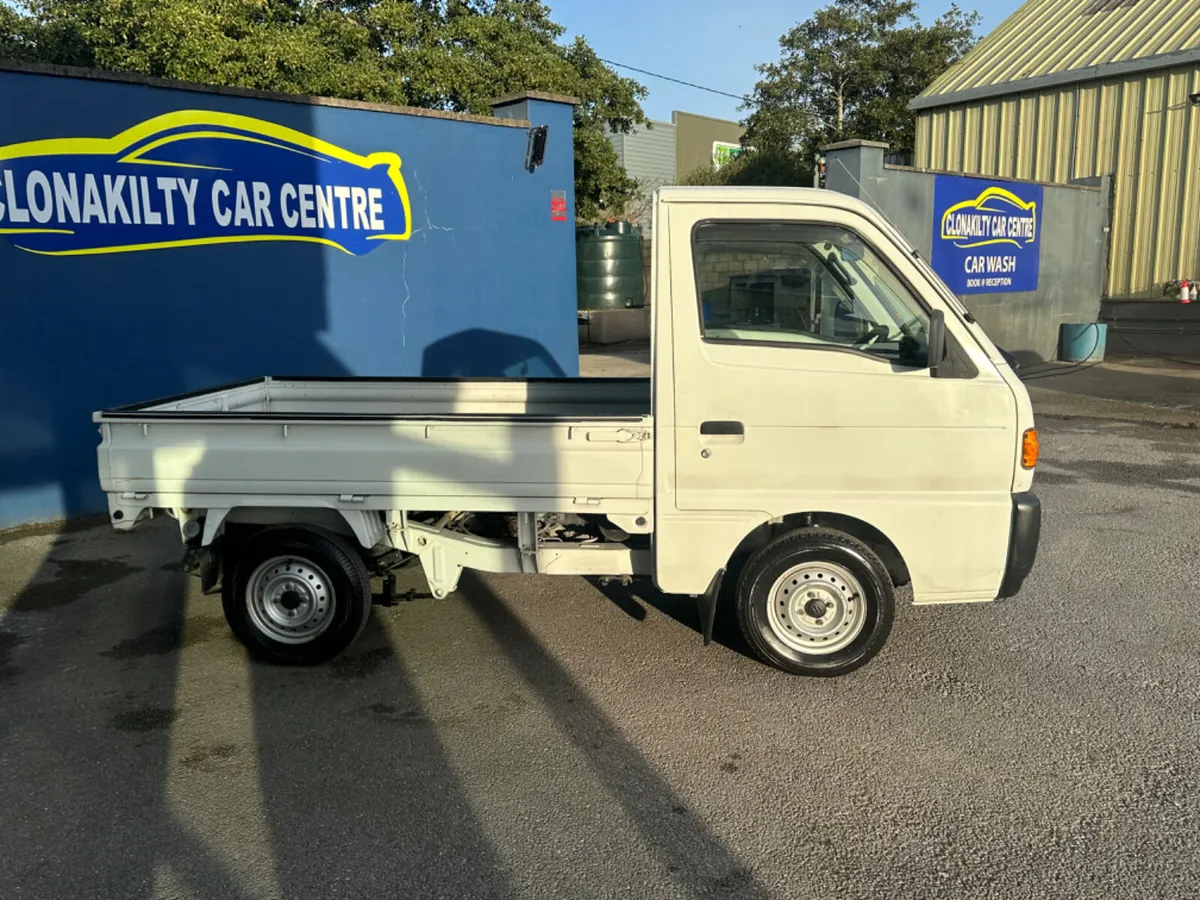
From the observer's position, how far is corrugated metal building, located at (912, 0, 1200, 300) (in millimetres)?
16797

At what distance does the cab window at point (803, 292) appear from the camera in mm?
4211

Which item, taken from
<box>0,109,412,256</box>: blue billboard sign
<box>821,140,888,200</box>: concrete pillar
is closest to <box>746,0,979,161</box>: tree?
<box>821,140,888,200</box>: concrete pillar

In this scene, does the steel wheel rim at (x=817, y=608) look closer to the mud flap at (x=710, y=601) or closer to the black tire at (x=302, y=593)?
the mud flap at (x=710, y=601)

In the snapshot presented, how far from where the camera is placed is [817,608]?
4.37 metres

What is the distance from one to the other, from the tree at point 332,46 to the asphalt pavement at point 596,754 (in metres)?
13.8

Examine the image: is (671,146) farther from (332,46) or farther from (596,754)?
(596,754)

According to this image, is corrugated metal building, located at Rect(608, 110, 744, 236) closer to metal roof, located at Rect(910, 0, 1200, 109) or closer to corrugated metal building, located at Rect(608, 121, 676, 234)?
corrugated metal building, located at Rect(608, 121, 676, 234)

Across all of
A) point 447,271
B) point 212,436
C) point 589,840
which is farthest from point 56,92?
point 589,840

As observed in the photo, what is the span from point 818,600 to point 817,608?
39 millimetres

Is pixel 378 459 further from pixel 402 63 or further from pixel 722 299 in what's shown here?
pixel 402 63

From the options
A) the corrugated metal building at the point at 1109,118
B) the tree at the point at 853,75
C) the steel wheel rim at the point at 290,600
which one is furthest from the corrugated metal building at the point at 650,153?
the steel wheel rim at the point at 290,600

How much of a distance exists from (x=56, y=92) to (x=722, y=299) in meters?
5.88

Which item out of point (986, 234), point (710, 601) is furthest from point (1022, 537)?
point (986, 234)

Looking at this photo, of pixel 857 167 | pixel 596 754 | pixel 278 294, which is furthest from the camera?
pixel 857 167
